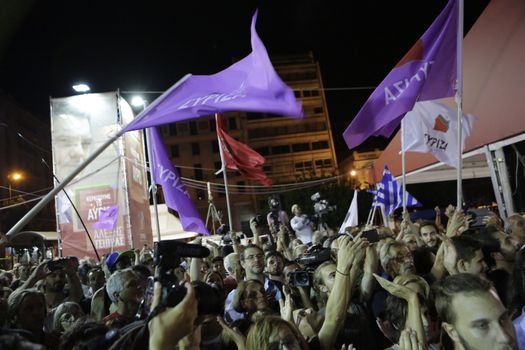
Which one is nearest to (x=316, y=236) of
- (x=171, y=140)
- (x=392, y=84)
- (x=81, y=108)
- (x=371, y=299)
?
(x=392, y=84)

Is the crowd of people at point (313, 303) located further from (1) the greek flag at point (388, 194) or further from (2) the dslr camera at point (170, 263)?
(1) the greek flag at point (388, 194)

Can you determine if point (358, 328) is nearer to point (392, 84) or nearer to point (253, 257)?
Answer: point (253, 257)

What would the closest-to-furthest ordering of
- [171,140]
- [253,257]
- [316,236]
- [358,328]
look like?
[358,328] < [253,257] < [316,236] < [171,140]

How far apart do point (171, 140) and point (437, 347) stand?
61.1m

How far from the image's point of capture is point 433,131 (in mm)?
9031

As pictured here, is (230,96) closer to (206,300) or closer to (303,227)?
(206,300)

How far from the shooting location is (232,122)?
63.1 m

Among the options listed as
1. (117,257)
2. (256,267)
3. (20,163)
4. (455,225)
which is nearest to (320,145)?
(20,163)

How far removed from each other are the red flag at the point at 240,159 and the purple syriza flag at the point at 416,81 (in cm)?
540

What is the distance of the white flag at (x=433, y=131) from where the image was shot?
8883 millimetres

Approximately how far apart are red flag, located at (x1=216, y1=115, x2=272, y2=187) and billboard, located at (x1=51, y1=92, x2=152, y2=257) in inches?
231

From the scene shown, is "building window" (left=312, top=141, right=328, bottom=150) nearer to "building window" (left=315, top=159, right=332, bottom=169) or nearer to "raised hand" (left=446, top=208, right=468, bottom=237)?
"building window" (left=315, top=159, right=332, bottom=169)

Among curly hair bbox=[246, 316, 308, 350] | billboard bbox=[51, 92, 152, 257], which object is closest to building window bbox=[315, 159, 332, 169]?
billboard bbox=[51, 92, 152, 257]

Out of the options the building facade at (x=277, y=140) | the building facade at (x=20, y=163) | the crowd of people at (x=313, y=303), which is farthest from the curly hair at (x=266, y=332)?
the building facade at (x=277, y=140)
